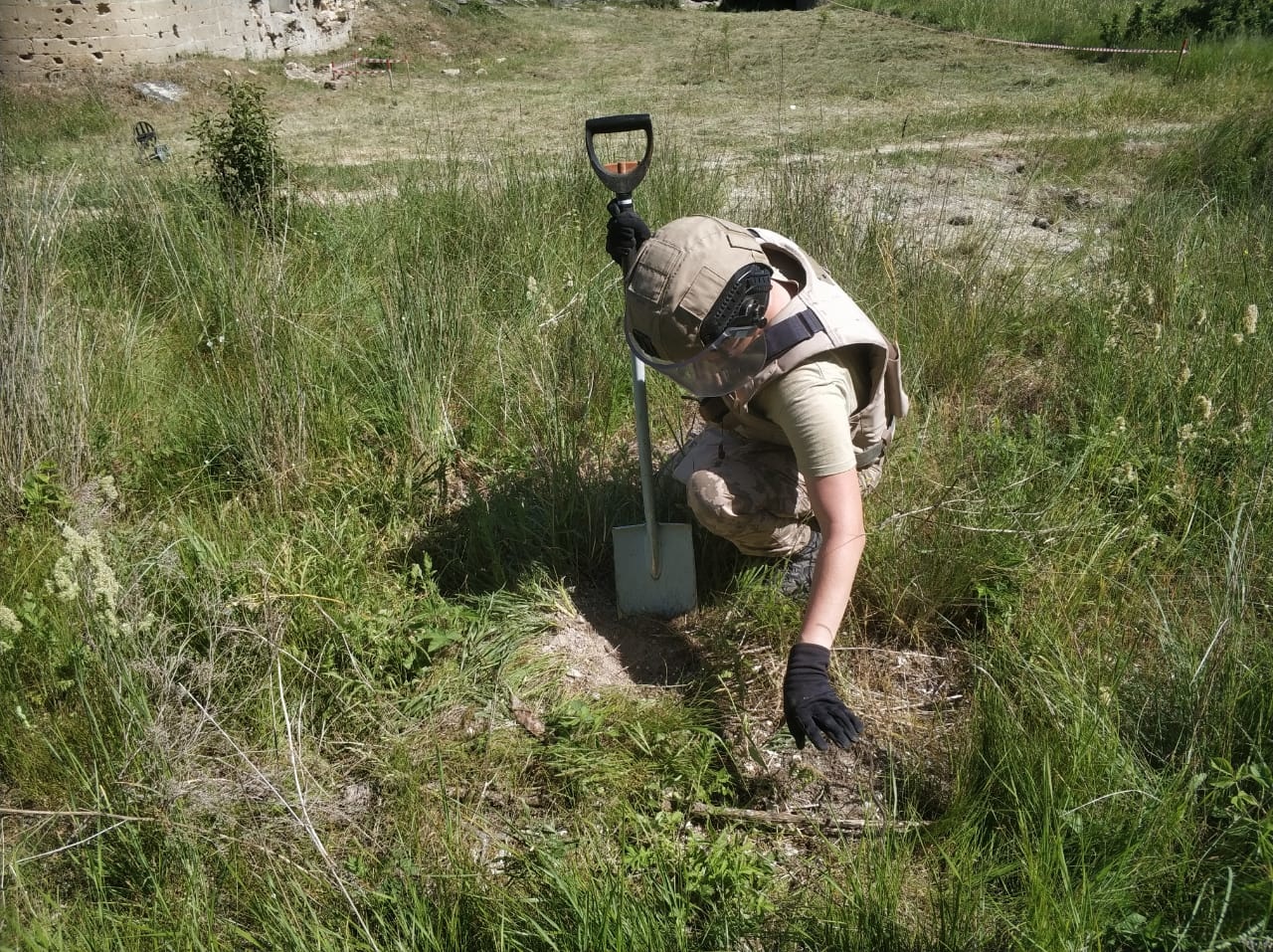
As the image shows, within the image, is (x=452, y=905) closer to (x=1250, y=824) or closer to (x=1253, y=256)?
(x=1250, y=824)

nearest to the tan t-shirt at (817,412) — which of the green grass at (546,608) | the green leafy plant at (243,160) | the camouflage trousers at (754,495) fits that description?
the camouflage trousers at (754,495)

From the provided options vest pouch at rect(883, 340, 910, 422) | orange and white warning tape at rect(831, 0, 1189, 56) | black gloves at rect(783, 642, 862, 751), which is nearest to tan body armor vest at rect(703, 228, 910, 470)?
vest pouch at rect(883, 340, 910, 422)

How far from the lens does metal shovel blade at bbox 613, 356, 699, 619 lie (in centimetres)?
261

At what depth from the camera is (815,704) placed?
1903 mm

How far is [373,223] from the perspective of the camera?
182 inches

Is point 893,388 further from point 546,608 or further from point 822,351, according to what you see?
point 546,608

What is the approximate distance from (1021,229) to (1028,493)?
11.2ft

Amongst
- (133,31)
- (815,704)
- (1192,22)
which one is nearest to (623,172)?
(815,704)

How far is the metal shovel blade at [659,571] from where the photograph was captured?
103 inches

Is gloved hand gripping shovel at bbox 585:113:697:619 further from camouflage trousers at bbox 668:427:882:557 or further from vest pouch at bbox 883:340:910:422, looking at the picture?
vest pouch at bbox 883:340:910:422

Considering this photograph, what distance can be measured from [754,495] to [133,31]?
13.8m

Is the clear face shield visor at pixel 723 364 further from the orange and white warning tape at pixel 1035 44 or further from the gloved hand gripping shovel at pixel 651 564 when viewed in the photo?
the orange and white warning tape at pixel 1035 44

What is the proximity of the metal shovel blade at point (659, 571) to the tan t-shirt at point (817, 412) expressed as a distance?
0.56m

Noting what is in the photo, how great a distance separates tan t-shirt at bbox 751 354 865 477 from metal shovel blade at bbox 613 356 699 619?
553 millimetres
